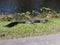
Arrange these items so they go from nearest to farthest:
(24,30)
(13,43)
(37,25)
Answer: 1. (13,43)
2. (24,30)
3. (37,25)

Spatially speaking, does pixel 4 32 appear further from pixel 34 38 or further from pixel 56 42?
pixel 56 42

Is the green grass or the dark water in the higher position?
the green grass

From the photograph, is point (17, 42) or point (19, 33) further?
point (19, 33)

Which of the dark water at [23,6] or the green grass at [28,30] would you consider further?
the dark water at [23,6]

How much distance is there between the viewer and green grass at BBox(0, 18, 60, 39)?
9343 mm

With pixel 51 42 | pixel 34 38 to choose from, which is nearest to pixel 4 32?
pixel 34 38

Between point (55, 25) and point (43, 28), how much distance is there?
0.73 m

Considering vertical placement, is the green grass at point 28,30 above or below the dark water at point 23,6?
above

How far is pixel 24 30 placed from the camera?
975cm

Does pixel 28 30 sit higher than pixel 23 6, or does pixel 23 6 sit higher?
pixel 28 30

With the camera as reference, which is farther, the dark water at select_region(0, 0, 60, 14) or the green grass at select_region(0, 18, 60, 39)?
the dark water at select_region(0, 0, 60, 14)

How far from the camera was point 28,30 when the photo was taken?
9727 mm

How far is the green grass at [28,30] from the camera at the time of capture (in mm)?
9343

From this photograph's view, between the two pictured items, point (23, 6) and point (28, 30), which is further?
point (23, 6)
